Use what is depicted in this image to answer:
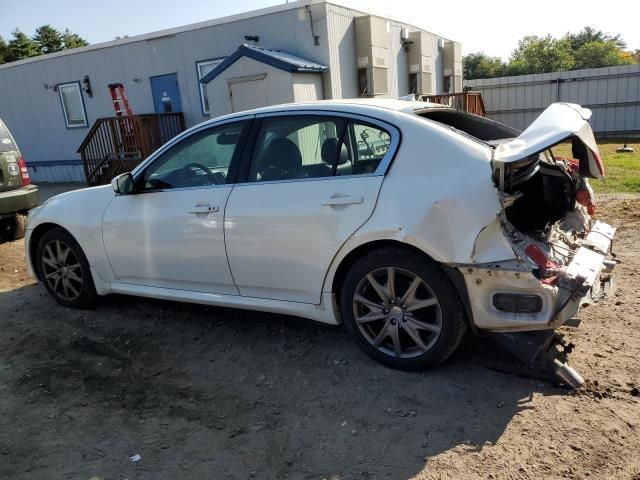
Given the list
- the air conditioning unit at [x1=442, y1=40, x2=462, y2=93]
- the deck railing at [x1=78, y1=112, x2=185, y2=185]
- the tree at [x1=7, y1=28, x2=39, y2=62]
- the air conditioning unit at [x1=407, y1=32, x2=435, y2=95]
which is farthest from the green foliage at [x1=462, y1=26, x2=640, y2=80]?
the tree at [x1=7, y1=28, x2=39, y2=62]

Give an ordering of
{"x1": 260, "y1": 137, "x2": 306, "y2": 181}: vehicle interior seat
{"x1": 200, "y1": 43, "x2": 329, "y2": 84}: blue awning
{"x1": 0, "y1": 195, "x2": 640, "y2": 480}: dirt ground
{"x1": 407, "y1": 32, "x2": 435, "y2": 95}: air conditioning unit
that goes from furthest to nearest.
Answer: {"x1": 407, "y1": 32, "x2": 435, "y2": 95}: air conditioning unit, {"x1": 200, "y1": 43, "x2": 329, "y2": 84}: blue awning, {"x1": 260, "y1": 137, "x2": 306, "y2": 181}: vehicle interior seat, {"x1": 0, "y1": 195, "x2": 640, "y2": 480}: dirt ground

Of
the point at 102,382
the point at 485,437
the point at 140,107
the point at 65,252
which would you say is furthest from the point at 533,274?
the point at 140,107

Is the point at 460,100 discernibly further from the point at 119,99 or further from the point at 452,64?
the point at 119,99

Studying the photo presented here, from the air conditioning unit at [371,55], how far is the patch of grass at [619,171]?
4.06m

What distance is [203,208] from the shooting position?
12.1 feet

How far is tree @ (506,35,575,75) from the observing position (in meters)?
36.4

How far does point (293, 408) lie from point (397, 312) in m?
0.84

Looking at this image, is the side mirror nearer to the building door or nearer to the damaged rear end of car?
the damaged rear end of car

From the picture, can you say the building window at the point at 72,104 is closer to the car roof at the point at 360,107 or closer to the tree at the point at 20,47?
the car roof at the point at 360,107

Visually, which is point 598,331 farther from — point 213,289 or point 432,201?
point 213,289

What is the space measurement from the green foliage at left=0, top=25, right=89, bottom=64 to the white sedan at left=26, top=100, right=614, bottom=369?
153 ft

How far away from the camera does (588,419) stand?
269 centimetres

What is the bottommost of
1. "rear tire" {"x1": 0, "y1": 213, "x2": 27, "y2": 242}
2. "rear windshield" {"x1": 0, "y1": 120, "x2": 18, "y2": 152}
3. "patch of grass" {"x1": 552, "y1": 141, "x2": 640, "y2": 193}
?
"patch of grass" {"x1": 552, "y1": 141, "x2": 640, "y2": 193}

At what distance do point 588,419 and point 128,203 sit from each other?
3.46 meters
